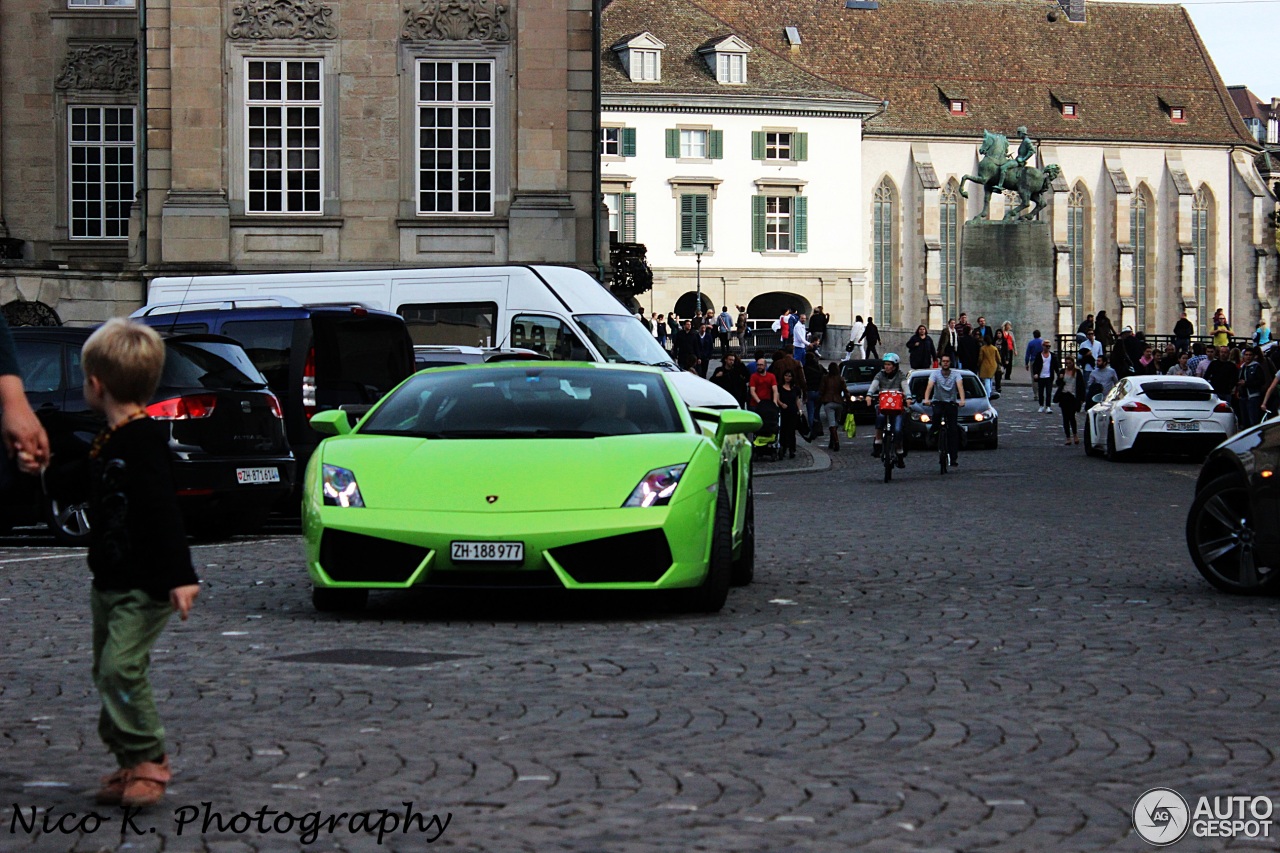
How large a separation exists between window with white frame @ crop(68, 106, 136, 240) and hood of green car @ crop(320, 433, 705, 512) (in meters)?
31.2

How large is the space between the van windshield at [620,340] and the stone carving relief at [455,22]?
503 inches

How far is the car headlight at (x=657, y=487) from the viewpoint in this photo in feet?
34.1

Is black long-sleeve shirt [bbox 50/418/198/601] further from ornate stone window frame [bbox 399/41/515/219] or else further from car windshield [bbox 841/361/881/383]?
car windshield [bbox 841/361/881/383]

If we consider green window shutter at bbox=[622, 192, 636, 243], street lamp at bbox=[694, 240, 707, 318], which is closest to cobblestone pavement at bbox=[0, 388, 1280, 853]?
street lamp at bbox=[694, 240, 707, 318]

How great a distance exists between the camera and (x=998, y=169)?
211 ft

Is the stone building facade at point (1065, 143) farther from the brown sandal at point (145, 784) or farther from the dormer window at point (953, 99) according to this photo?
the brown sandal at point (145, 784)

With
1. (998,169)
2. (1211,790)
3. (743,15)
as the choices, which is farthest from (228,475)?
(743,15)

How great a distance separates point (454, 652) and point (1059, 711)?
2828 mm

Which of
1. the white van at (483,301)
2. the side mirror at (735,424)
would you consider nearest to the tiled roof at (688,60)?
the white van at (483,301)

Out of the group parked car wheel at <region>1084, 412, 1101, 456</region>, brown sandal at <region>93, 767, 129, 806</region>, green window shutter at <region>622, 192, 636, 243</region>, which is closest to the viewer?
brown sandal at <region>93, 767, 129, 806</region>

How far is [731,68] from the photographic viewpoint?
91.6 m

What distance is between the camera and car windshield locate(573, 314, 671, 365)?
25312 mm

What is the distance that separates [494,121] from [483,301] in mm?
12204

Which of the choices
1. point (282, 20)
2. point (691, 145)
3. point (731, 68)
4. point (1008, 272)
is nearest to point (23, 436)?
point (282, 20)
